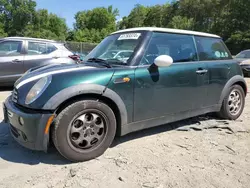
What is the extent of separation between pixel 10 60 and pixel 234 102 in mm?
5657

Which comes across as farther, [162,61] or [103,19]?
[103,19]

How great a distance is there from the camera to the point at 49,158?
3080 millimetres

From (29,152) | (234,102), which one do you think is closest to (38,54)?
(29,152)

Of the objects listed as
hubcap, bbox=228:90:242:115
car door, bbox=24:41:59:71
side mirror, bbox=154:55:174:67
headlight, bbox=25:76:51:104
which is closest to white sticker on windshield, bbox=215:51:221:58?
hubcap, bbox=228:90:242:115

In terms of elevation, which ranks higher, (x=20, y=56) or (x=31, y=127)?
(x=20, y=56)

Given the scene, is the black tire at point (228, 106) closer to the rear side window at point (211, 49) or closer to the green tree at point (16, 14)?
the rear side window at point (211, 49)

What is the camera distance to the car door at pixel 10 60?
681 cm

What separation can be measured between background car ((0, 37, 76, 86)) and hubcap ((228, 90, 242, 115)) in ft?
13.1

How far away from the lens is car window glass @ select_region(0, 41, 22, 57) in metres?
6.88

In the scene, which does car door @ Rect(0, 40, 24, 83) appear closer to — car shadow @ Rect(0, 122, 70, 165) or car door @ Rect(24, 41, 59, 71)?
car door @ Rect(24, 41, 59, 71)

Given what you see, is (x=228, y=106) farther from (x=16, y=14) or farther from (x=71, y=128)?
(x=16, y=14)

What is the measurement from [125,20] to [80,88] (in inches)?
3065

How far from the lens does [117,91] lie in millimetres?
3074

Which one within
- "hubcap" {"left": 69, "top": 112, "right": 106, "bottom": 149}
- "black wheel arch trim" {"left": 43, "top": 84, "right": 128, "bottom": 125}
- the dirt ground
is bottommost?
the dirt ground
